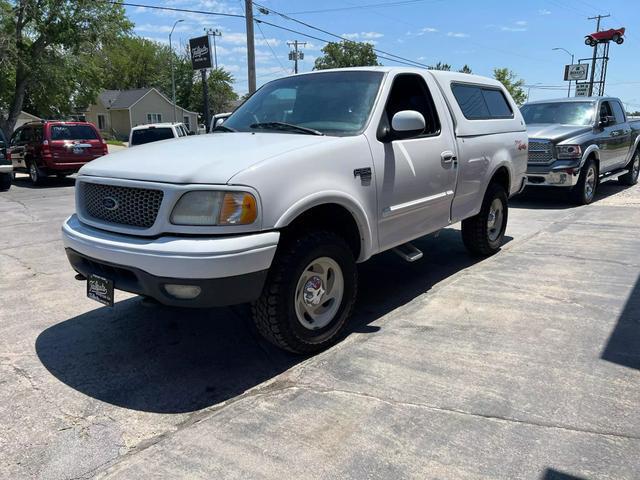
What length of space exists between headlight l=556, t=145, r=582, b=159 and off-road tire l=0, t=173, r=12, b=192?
1329cm

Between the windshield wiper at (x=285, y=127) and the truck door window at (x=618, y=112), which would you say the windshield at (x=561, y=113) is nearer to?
the truck door window at (x=618, y=112)

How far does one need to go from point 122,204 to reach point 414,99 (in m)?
2.75

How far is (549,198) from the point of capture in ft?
36.6

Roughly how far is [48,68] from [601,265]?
81.7 ft

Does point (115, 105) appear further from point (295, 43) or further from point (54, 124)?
point (54, 124)

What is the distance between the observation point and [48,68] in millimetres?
23891

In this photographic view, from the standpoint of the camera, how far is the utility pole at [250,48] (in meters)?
20.5

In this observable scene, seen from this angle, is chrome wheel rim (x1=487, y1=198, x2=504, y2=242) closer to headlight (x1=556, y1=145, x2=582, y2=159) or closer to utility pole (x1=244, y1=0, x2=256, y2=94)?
headlight (x1=556, y1=145, x2=582, y2=159)

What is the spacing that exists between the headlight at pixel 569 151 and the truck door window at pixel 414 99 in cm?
586

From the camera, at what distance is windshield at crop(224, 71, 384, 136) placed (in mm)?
4094

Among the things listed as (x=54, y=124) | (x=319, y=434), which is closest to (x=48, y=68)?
(x=54, y=124)

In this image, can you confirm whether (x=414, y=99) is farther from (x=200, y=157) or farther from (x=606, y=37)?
(x=606, y=37)

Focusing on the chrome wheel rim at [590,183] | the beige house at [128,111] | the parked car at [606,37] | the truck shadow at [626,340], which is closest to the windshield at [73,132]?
the chrome wheel rim at [590,183]

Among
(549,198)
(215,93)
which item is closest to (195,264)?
(549,198)
